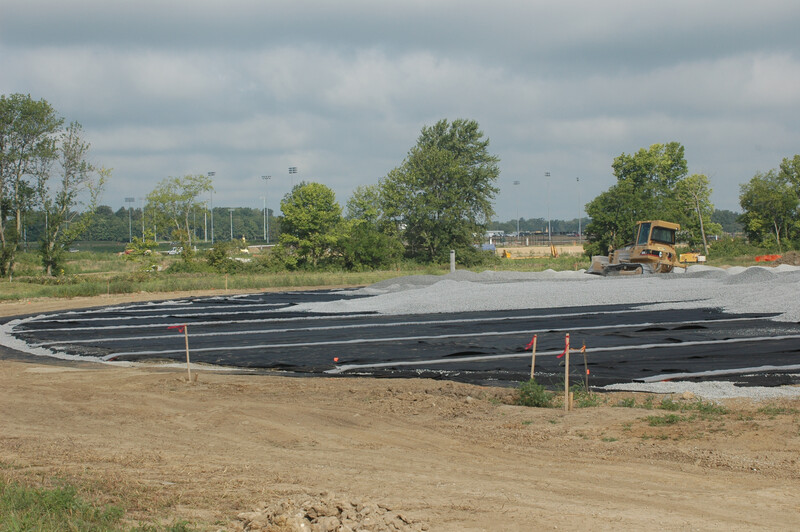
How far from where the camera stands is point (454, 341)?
18.2m

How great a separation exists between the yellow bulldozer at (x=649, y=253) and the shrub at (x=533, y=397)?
25.2 m

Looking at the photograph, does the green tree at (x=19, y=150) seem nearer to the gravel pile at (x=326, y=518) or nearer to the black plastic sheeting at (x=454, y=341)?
the black plastic sheeting at (x=454, y=341)

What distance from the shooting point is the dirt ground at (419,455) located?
629cm

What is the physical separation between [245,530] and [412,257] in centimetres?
6074

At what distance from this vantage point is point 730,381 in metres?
12.5

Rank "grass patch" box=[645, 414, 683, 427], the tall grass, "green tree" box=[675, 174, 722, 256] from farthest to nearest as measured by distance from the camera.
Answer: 1. "green tree" box=[675, 174, 722, 256]
2. the tall grass
3. "grass patch" box=[645, 414, 683, 427]

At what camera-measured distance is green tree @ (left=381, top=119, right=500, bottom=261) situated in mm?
65125

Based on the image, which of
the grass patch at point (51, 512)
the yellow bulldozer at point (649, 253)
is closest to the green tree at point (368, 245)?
the yellow bulldozer at point (649, 253)

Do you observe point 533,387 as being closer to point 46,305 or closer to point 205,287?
point 46,305

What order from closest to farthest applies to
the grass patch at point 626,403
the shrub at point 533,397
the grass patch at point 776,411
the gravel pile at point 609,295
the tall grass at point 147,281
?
1. the grass patch at point 776,411
2. the grass patch at point 626,403
3. the shrub at point 533,397
4. the gravel pile at point 609,295
5. the tall grass at point 147,281

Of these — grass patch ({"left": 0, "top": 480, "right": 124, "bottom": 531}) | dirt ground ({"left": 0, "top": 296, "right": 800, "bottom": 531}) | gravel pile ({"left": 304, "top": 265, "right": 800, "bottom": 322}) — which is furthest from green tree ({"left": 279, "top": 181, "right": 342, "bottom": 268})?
grass patch ({"left": 0, "top": 480, "right": 124, "bottom": 531})

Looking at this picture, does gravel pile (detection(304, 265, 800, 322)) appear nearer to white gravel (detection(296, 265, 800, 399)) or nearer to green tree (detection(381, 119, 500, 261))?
white gravel (detection(296, 265, 800, 399))

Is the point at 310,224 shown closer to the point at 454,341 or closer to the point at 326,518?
the point at 454,341

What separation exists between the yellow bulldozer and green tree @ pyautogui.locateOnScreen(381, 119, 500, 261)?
96.5 ft
